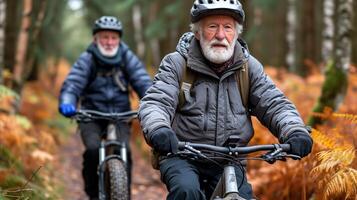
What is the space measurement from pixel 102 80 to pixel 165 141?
4.03 meters

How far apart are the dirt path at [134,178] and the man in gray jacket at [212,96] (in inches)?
198

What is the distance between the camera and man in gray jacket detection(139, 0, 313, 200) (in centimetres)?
463

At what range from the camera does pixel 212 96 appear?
187 inches

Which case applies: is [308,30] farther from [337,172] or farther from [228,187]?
[228,187]

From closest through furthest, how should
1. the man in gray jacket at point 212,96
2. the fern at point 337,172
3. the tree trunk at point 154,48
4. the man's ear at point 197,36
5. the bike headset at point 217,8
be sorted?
1. the man in gray jacket at point 212,96
2. the bike headset at point 217,8
3. the man's ear at point 197,36
4. the fern at point 337,172
5. the tree trunk at point 154,48

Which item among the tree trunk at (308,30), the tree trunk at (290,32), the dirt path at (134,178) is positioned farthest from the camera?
the tree trunk at (290,32)

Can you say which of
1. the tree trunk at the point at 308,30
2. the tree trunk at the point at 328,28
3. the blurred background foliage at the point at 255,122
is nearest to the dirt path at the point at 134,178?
the blurred background foliage at the point at 255,122

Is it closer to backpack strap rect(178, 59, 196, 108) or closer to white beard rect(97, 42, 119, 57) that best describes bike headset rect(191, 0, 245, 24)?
backpack strap rect(178, 59, 196, 108)

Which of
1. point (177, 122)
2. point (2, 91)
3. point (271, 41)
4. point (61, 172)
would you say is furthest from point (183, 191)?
point (271, 41)

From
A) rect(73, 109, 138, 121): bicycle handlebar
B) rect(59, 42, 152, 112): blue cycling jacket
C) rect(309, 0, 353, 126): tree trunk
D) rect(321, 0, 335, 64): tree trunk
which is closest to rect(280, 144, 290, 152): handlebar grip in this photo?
rect(73, 109, 138, 121): bicycle handlebar

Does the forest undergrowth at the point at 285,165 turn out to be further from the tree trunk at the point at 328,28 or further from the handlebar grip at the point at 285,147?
the tree trunk at the point at 328,28

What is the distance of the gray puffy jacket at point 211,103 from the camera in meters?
4.66

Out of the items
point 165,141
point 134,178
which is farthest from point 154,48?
point 165,141

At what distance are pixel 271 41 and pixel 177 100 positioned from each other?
24367 millimetres
